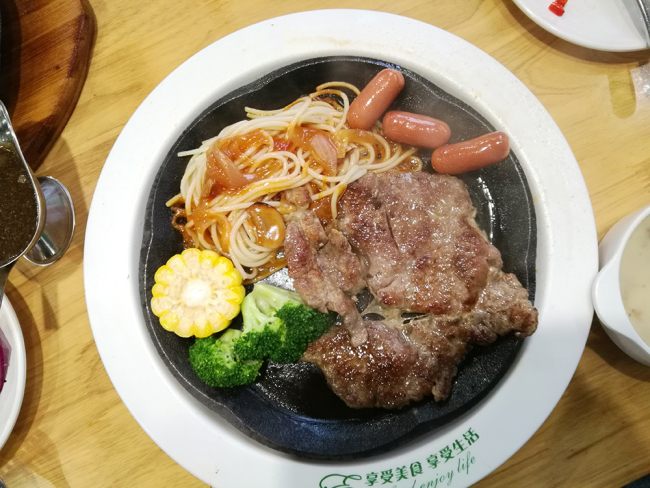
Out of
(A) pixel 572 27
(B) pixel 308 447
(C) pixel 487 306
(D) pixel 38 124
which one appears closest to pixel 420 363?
(C) pixel 487 306

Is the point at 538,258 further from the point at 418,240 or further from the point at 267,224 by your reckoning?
the point at 267,224

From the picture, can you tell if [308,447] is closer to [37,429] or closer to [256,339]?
[256,339]

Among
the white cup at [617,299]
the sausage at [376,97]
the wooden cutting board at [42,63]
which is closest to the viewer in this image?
the white cup at [617,299]

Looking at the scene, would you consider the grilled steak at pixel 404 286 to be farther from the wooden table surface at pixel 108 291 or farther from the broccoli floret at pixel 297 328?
the wooden table surface at pixel 108 291

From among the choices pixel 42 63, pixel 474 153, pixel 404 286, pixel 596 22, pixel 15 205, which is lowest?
pixel 404 286

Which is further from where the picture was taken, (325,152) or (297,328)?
(325,152)

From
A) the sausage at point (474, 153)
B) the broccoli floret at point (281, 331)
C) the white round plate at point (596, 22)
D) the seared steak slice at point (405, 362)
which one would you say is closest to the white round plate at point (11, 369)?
the broccoli floret at point (281, 331)

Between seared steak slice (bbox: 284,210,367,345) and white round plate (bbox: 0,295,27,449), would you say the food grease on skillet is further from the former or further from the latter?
white round plate (bbox: 0,295,27,449)

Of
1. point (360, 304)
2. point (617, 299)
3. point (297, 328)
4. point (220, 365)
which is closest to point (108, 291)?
point (220, 365)
